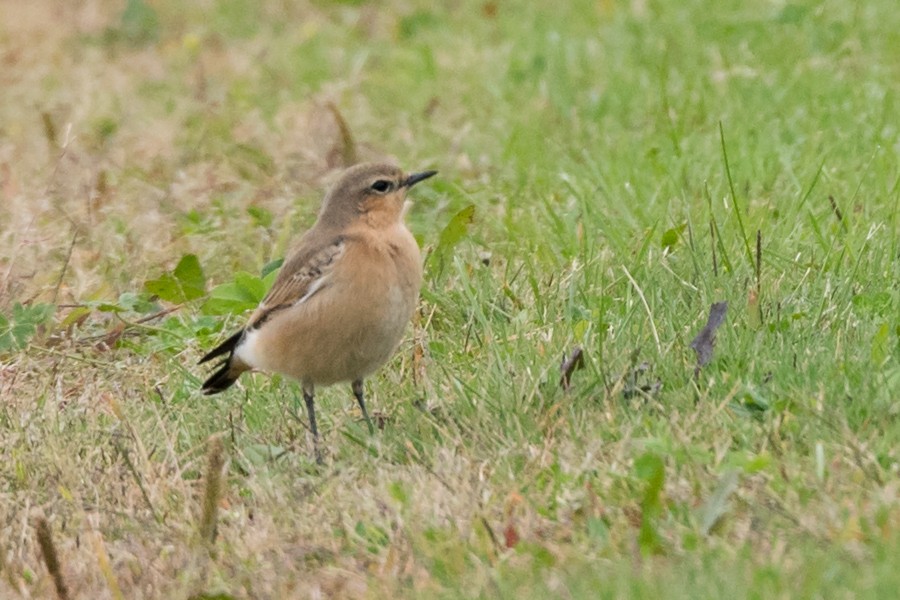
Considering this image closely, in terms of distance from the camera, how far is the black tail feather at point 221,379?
593cm

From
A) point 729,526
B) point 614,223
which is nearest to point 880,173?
point 614,223

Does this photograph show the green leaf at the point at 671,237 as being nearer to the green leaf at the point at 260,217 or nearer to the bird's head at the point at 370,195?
the bird's head at the point at 370,195

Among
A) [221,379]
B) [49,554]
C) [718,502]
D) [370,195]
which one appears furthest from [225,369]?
[718,502]

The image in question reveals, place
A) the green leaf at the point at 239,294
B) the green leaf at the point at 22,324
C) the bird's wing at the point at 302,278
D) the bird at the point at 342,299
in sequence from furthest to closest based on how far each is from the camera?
the green leaf at the point at 239,294 → the green leaf at the point at 22,324 → the bird's wing at the point at 302,278 → the bird at the point at 342,299

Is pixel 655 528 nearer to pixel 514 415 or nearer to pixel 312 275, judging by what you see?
pixel 514 415

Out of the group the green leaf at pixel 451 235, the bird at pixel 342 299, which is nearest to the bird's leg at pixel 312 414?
the bird at pixel 342 299

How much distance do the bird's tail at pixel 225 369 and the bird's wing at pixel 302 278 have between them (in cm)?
9

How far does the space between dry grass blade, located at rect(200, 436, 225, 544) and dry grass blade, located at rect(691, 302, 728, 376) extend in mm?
1548

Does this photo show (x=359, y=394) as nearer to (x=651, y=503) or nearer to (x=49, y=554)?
(x=49, y=554)

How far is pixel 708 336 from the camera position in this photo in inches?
206

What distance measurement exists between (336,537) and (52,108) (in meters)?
6.55

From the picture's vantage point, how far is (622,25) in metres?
10.1

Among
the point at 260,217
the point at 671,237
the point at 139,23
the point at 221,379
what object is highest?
the point at 671,237

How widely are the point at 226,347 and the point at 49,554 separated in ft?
5.53
